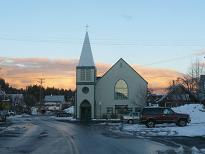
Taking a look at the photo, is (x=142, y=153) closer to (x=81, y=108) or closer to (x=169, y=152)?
(x=169, y=152)

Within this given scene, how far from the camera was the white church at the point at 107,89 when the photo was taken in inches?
4181

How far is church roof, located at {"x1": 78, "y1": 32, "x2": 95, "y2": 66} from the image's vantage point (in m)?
105

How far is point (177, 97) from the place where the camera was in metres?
108

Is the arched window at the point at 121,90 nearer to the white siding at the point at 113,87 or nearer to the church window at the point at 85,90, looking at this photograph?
the white siding at the point at 113,87

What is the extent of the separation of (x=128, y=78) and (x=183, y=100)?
12.4 metres

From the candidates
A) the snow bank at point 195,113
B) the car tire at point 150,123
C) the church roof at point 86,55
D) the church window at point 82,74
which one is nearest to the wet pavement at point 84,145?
the car tire at point 150,123

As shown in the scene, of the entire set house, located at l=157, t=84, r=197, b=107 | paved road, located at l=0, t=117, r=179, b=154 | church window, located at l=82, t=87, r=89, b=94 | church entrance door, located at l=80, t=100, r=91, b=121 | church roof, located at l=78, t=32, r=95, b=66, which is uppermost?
church roof, located at l=78, t=32, r=95, b=66

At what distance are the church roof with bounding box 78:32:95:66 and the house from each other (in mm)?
17132

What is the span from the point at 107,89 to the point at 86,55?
883 centimetres

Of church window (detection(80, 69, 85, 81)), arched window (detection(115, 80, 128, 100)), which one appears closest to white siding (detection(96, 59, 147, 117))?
arched window (detection(115, 80, 128, 100))

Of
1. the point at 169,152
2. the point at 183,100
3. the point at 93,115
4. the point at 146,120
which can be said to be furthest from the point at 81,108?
the point at 169,152

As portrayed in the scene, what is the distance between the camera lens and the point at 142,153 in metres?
20.6

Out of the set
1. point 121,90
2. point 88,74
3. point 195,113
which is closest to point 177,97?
point 121,90

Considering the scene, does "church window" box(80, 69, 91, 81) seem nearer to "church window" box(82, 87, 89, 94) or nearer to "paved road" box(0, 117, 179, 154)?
"church window" box(82, 87, 89, 94)
